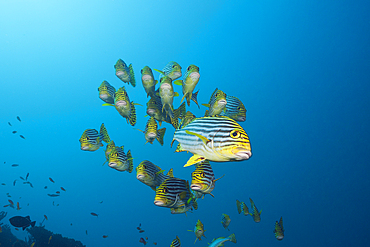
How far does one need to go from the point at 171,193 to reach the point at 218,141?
5.29ft

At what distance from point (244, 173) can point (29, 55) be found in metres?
48.7

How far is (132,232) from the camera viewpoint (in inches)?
1298

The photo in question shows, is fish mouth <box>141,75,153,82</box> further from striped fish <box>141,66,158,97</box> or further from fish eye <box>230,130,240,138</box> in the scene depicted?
fish eye <box>230,130,240,138</box>

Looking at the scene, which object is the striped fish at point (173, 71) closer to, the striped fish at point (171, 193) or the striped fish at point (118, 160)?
the striped fish at point (118, 160)

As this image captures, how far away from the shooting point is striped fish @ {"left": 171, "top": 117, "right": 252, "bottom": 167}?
1.31 metres

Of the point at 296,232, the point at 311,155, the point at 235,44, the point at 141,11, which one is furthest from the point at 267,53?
the point at 296,232

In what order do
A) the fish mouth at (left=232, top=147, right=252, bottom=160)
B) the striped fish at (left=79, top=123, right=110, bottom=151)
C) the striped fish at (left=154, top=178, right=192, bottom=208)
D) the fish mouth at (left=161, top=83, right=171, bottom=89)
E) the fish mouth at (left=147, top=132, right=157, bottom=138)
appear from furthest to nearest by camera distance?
the striped fish at (left=79, top=123, right=110, bottom=151)
the fish mouth at (left=147, top=132, right=157, bottom=138)
the fish mouth at (left=161, top=83, right=171, bottom=89)
the striped fish at (left=154, top=178, right=192, bottom=208)
the fish mouth at (left=232, top=147, right=252, bottom=160)

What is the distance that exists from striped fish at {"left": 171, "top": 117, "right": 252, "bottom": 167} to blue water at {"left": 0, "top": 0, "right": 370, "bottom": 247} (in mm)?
24941

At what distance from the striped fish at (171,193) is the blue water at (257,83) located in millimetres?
23893

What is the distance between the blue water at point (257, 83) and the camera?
2805 cm

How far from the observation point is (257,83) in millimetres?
31672

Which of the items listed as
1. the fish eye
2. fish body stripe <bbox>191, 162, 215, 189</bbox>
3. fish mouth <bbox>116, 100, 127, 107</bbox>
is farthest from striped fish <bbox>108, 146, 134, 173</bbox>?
the fish eye

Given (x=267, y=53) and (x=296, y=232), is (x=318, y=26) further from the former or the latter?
(x=296, y=232)

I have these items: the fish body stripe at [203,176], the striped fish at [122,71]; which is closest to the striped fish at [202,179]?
the fish body stripe at [203,176]
